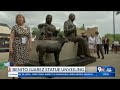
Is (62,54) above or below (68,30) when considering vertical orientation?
below

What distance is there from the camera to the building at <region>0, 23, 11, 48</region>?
5.57m

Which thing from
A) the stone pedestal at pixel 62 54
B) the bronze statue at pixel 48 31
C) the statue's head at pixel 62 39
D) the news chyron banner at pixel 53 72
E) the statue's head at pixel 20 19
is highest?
the statue's head at pixel 20 19

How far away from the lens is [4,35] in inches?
236

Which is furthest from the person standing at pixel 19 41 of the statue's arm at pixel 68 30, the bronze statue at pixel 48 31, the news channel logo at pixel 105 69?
the statue's arm at pixel 68 30

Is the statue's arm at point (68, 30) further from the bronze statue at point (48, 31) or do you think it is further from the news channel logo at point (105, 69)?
the news channel logo at point (105, 69)

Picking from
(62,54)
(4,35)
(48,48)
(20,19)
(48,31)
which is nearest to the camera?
(20,19)

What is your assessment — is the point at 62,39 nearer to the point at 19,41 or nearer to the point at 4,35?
the point at 4,35

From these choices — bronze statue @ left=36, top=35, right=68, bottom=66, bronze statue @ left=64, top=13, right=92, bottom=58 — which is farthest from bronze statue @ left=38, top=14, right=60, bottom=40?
bronze statue @ left=64, top=13, right=92, bottom=58

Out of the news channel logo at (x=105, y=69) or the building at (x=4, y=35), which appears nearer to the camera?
the news channel logo at (x=105, y=69)

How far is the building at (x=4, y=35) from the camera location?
5.57 meters

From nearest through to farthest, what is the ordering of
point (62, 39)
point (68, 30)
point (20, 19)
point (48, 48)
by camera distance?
point (20, 19) < point (48, 48) < point (62, 39) < point (68, 30)

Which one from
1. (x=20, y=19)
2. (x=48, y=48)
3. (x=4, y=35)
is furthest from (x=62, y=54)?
(x=20, y=19)

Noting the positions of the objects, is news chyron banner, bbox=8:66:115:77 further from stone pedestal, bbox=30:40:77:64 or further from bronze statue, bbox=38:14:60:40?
bronze statue, bbox=38:14:60:40
